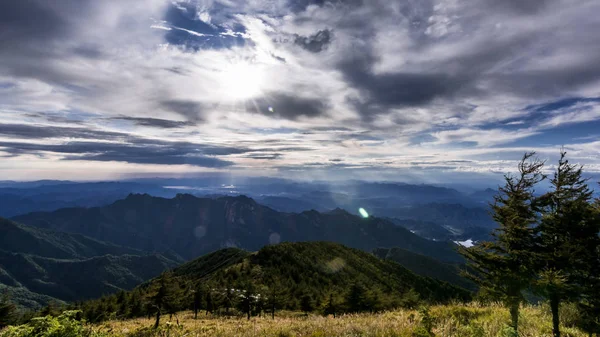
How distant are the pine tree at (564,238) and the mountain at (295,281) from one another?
24.9 meters

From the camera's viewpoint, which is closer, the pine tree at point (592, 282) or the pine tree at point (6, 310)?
the pine tree at point (592, 282)

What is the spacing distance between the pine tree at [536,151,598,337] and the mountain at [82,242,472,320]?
24907 millimetres

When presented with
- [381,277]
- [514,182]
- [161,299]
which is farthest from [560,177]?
[381,277]

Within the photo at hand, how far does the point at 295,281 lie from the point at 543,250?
7035 centimetres

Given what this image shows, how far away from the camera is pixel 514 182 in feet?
57.5

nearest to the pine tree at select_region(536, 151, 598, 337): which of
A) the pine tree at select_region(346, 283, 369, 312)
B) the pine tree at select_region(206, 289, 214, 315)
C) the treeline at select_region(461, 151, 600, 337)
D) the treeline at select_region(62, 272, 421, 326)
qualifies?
the treeline at select_region(461, 151, 600, 337)

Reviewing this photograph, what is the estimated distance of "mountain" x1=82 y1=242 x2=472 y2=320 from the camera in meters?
42.3

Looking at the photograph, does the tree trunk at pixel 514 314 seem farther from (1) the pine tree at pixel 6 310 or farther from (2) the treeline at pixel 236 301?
(1) the pine tree at pixel 6 310

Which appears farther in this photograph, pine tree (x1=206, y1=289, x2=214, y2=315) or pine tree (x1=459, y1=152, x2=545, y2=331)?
pine tree (x1=206, y1=289, x2=214, y2=315)

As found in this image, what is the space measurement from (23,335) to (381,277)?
10866cm

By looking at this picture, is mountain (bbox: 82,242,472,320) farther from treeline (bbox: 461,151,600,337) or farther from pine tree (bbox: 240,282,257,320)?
treeline (bbox: 461,151,600,337)

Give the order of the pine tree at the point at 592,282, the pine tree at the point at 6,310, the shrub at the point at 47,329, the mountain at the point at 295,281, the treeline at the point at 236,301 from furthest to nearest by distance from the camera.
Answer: the mountain at the point at 295,281, the pine tree at the point at 6,310, the treeline at the point at 236,301, the pine tree at the point at 592,282, the shrub at the point at 47,329

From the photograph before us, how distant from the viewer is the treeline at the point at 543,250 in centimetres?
1214

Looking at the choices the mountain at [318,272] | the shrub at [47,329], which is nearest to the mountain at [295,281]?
the mountain at [318,272]
